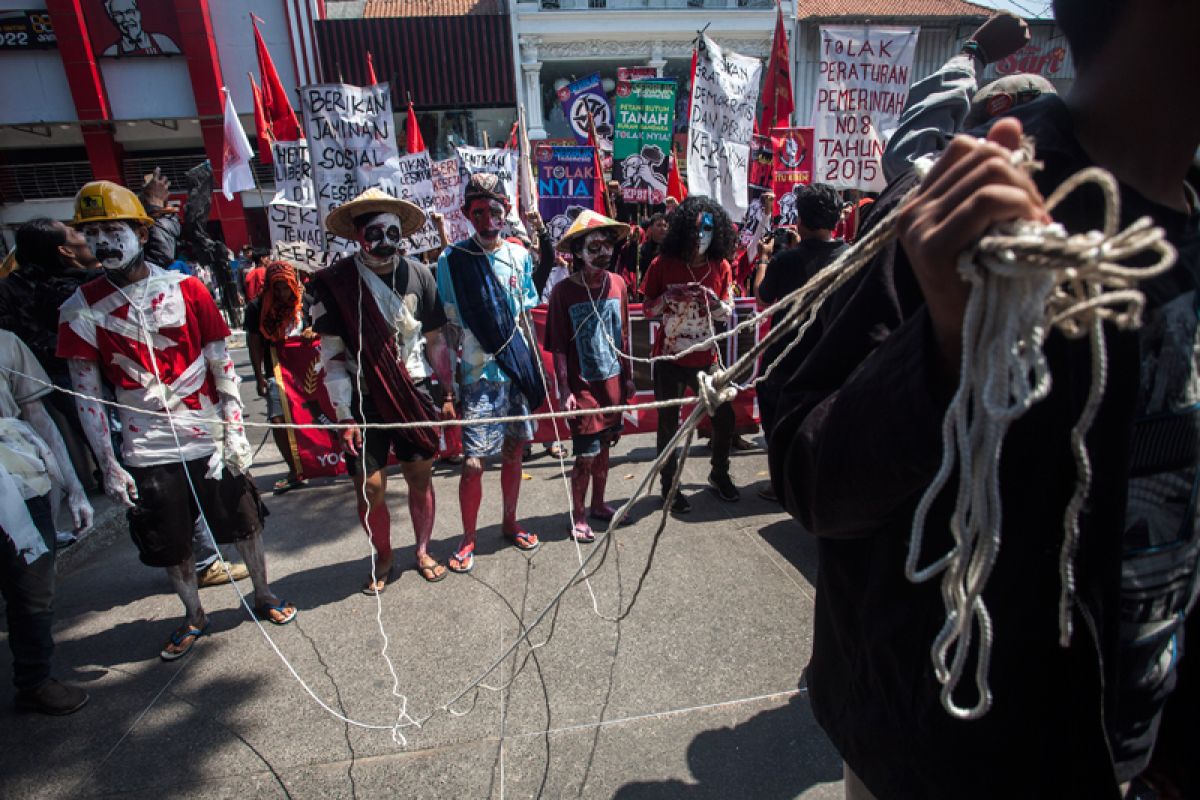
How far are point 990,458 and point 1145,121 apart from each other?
1.75 feet

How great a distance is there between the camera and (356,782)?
2160 mm

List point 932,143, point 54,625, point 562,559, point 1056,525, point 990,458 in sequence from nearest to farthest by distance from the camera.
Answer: point 990,458 → point 1056,525 → point 932,143 → point 54,625 → point 562,559

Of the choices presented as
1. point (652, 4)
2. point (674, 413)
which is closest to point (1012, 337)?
point (674, 413)

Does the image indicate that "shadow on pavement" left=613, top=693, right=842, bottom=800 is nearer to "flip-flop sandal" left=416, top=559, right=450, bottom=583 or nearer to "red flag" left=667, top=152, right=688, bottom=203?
"flip-flop sandal" left=416, top=559, right=450, bottom=583

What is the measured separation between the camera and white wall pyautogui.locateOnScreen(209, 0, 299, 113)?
16.9m

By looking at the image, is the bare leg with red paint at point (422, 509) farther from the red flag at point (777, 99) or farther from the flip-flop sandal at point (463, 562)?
the red flag at point (777, 99)

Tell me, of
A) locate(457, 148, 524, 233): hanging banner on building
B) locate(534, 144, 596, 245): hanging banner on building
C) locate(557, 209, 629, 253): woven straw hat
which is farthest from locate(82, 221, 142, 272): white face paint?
locate(534, 144, 596, 245): hanging banner on building

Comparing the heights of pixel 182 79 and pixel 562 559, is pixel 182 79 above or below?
above

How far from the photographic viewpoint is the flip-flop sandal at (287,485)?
4934mm

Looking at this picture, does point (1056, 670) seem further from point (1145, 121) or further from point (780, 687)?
point (780, 687)

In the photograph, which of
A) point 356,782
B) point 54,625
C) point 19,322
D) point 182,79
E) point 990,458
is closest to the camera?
point 990,458

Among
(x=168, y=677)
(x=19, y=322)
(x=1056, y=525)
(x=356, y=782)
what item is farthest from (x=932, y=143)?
(x=19, y=322)

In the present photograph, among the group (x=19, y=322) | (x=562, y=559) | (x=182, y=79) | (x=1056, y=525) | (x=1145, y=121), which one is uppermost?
(x=182, y=79)

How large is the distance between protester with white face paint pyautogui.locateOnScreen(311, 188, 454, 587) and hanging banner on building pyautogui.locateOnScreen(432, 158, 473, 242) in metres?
2.66
